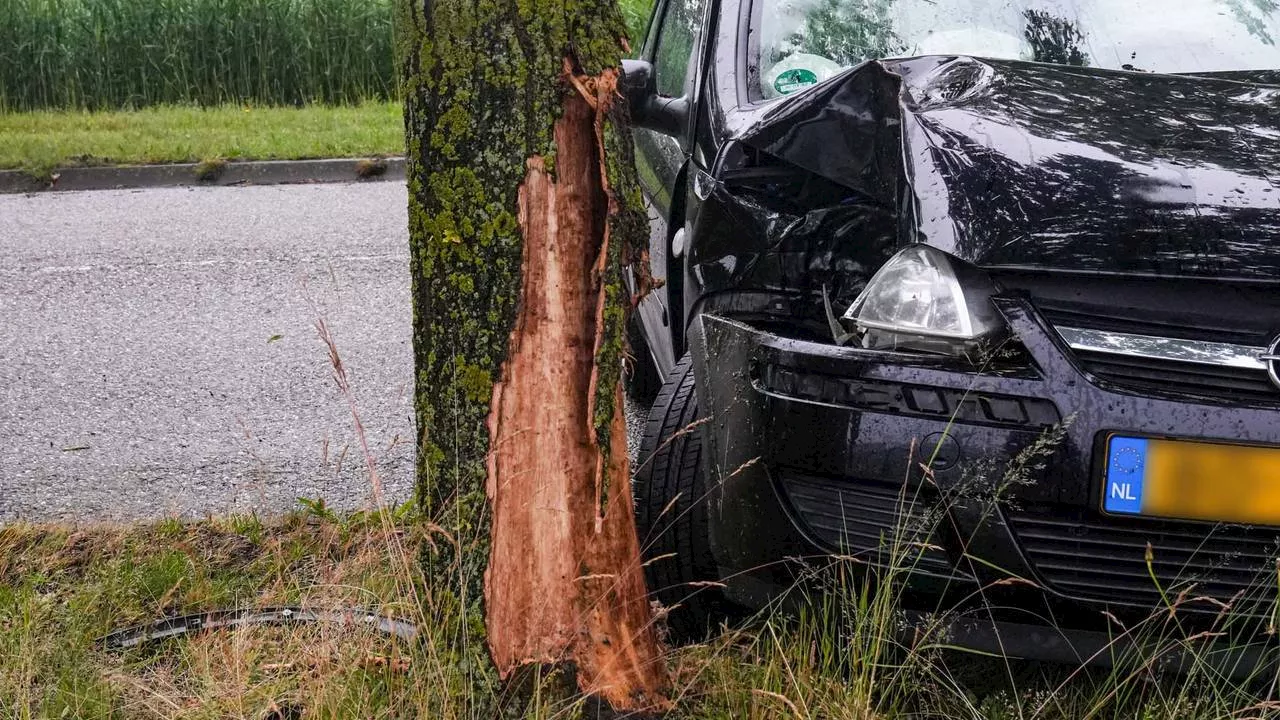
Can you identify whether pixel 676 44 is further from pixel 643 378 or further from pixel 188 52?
pixel 188 52

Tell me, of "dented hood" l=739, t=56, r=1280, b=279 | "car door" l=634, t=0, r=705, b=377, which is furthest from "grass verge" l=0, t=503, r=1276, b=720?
"car door" l=634, t=0, r=705, b=377

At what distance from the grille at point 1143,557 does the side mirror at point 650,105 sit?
1473 mm

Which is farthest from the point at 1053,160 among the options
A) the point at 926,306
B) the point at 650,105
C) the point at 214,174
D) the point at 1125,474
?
the point at 214,174

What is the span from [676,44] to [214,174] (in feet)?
21.9

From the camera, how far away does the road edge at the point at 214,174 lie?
9578 millimetres

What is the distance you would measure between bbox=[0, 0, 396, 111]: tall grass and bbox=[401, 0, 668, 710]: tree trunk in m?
11.4

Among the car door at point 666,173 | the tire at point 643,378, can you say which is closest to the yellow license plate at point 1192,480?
the car door at point 666,173

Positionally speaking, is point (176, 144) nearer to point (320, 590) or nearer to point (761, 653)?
point (320, 590)

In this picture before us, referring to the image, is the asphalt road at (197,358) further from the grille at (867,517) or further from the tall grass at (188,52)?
the tall grass at (188,52)

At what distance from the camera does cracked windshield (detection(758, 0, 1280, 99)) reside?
9.29 feet

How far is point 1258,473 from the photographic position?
181 centimetres

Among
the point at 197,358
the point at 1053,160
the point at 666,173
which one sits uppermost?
the point at 1053,160

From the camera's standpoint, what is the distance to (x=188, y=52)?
12641 millimetres

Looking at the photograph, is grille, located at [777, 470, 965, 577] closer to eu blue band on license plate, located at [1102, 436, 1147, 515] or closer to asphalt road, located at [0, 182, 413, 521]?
eu blue band on license plate, located at [1102, 436, 1147, 515]
